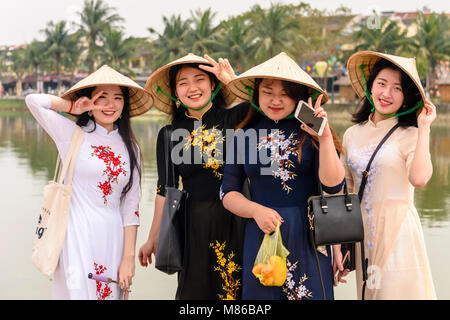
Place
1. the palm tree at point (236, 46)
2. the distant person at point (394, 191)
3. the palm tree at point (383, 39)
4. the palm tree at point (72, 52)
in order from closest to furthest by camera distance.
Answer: the distant person at point (394, 191)
the palm tree at point (383, 39)
the palm tree at point (236, 46)
the palm tree at point (72, 52)

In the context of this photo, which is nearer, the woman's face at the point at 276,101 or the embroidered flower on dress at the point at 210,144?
the woman's face at the point at 276,101

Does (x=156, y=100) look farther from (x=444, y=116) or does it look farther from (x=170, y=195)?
(x=444, y=116)

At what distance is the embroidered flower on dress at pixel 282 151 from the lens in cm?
234

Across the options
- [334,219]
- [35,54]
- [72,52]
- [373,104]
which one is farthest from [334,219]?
[35,54]

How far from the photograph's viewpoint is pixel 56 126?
2684 millimetres

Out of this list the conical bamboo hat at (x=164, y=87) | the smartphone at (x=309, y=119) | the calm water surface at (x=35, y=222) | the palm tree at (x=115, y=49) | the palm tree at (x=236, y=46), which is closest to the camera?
the smartphone at (x=309, y=119)

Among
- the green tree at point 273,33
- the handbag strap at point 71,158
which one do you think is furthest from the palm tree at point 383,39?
the handbag strap at point 71,158

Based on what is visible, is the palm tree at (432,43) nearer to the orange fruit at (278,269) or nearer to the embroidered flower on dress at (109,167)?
the embroidered flower on dress at (109,167)

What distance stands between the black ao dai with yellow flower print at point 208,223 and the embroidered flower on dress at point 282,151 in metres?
0.37

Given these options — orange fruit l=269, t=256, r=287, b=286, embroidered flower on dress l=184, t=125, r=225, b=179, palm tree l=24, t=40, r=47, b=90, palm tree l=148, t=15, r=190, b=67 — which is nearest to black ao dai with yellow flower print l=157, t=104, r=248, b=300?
embroidered flower on dress l=184, t=125, r=225, b=179

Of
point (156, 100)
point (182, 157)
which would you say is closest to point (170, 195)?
point (182, 157)

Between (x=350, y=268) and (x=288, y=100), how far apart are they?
85 cm

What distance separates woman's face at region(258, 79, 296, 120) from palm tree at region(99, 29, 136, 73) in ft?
126

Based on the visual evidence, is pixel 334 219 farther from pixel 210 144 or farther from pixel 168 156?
pixel 168 156
